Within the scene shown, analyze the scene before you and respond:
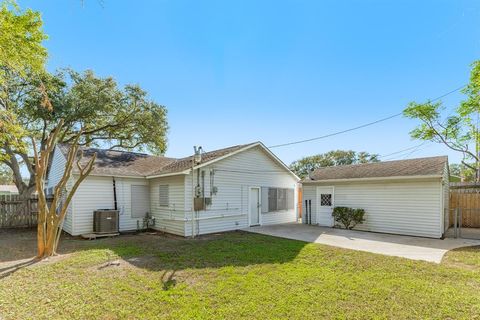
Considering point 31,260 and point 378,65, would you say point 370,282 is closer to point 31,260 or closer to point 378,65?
point 31,260

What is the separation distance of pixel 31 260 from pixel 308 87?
12480 millimetres

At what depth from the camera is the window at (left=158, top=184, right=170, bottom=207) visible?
10805mm

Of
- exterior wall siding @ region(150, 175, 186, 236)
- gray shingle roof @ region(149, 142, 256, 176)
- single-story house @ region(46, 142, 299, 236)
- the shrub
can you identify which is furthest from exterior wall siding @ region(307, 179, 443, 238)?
exterior wall siding @ region(150, 175, 186, 236)

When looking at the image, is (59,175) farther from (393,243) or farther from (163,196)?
(393,243)

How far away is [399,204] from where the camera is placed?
10.1 m

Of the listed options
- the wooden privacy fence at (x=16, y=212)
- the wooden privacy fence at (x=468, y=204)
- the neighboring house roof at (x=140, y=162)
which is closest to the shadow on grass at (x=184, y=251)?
the neighboring house roof at (x=140, y=162)

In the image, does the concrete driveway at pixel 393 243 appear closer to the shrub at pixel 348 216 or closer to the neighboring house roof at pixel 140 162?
the shrub at pixel 348 216

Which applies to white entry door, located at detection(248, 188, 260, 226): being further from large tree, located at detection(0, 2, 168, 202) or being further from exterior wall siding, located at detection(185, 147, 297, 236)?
large tree, located at detection(0, 2, 168, 202)

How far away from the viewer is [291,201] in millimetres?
14609

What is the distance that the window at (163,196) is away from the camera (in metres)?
10.8

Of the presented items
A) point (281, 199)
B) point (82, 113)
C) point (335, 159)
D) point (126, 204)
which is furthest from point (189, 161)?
point (335, 159)

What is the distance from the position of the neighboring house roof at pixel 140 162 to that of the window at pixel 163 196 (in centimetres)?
59

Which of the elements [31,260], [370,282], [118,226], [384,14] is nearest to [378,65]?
[384,14]

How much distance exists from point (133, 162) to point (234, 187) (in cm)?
560
